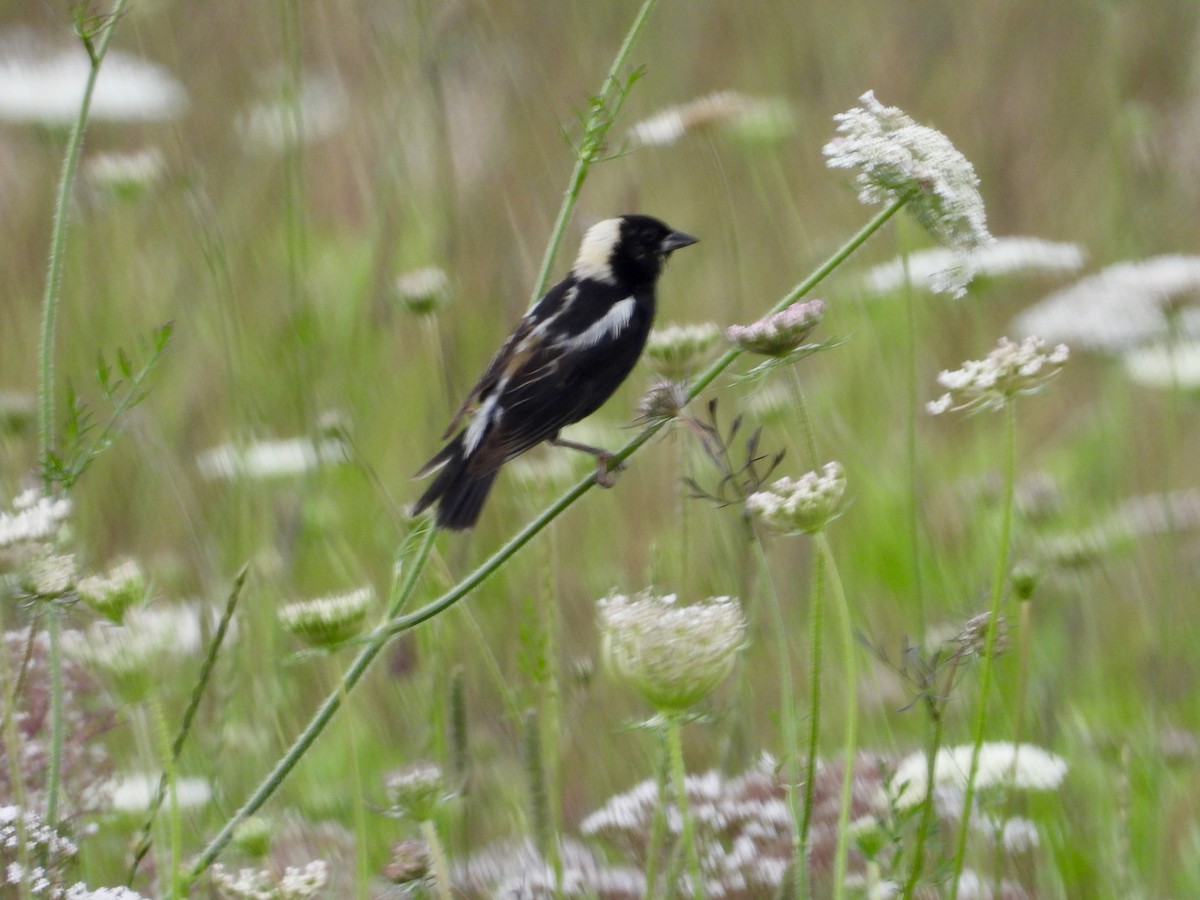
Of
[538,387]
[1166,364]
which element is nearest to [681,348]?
[538,387]

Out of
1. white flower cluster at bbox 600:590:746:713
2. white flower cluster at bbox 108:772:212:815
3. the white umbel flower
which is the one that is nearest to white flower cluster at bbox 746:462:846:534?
white flower cluster at bbox 600:590:746:713

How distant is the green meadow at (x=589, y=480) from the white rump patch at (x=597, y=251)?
0.75 feet

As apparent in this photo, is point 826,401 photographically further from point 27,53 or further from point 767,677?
point 27,53

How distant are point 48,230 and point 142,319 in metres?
0.30

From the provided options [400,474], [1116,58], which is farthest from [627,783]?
[1116,58]

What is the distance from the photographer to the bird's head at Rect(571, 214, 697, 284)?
2695 millimetres

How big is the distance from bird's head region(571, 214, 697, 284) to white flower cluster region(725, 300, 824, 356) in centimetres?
136

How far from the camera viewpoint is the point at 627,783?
2096 mm

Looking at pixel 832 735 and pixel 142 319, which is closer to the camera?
pixel 832 735

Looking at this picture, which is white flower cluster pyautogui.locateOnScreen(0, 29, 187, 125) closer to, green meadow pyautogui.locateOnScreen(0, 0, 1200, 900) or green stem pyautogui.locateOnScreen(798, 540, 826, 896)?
green meadow pyautogui.locateOnScreen(0, 0, 1200, 900)

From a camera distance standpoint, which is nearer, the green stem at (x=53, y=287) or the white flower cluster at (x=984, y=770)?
the green stem at (x=53, y=287)

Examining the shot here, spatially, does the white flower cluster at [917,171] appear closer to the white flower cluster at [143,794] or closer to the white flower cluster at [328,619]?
the white flower cluster at [328,619]

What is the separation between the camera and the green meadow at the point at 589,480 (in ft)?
4.56

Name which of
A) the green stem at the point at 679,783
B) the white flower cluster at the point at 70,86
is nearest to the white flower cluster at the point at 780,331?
the green stem at the point at 679,783
